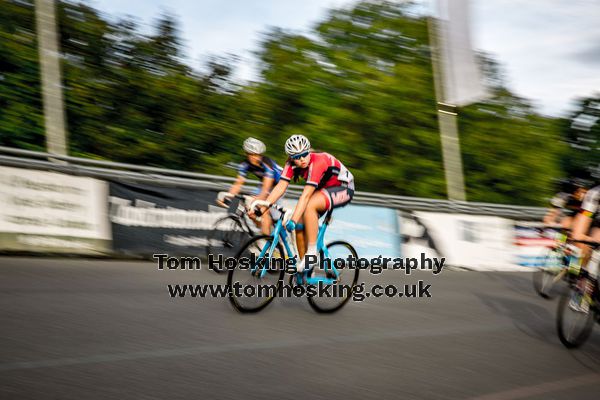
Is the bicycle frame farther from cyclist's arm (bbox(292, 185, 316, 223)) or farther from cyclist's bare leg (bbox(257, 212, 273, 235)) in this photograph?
cyclist's bare leg (bbox(257, 212, 273, 235))

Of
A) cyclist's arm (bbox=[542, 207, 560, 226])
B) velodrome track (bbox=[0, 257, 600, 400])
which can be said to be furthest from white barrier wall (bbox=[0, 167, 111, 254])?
cyclist's arm (bbox=[542, 207, 560, 226])

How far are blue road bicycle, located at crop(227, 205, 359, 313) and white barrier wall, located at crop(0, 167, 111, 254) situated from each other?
3.89 m

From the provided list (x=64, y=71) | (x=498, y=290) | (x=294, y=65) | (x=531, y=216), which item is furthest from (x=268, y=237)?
(x=294, y=65)

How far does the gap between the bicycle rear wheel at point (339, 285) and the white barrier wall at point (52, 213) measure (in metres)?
4.06

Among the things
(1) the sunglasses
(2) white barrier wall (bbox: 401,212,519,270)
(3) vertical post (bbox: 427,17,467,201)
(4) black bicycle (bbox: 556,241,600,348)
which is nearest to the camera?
(4) black bicycle (bbox: 556,241,600,348)

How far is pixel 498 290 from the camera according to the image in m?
11.1

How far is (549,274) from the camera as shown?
10.6m

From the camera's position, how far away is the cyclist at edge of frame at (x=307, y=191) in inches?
256

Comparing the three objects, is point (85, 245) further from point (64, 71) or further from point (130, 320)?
point (64, 71)

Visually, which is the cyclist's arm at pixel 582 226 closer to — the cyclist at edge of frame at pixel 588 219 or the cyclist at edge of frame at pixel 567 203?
the cyclist at edge of frame at pixel 588 219

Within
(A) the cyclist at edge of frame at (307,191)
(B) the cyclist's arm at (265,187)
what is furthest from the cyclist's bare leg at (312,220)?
(B) the cyclist's arm at (265,187)

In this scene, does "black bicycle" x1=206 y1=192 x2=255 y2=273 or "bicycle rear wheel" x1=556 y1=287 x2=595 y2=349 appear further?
"black bicycle" x1=206 y1=192 x2=255 y2=273

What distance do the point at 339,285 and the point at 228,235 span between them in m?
3.32

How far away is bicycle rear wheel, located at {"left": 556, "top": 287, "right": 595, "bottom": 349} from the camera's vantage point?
6281mm
